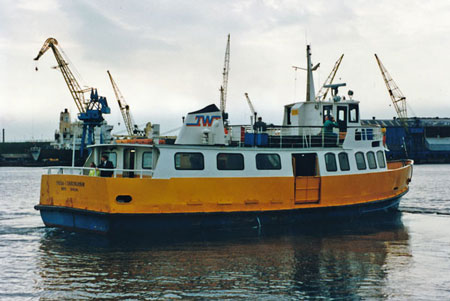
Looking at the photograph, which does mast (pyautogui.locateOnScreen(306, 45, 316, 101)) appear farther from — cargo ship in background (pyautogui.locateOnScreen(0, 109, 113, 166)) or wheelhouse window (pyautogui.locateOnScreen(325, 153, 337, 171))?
cargo ship in background (pyautogui.locateOnScreen(0, 109, 113, 166))

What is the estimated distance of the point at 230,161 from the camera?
18.6m

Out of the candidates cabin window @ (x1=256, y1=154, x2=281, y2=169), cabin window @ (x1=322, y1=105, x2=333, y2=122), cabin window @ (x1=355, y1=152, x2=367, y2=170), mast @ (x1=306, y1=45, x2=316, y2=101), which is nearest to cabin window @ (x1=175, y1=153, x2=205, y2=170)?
cabin window @ (x1=256, y1=154, x2=281, y2=169)

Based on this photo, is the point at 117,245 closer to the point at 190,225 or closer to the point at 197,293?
the point at 190,225

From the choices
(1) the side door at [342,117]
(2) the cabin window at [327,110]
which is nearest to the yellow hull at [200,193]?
(1) the side door at [342,117]

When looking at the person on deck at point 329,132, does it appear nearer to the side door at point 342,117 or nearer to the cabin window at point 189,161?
the side door at point 342,117

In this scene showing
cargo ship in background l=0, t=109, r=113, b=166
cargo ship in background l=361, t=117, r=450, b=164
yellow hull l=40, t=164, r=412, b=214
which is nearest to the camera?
yellow hull l=40, t=164, r=412, b=214

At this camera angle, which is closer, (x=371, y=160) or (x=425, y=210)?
(x=371, y=160)

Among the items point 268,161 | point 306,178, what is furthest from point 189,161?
point 306,178

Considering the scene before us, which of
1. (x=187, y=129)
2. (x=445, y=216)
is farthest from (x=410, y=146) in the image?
(x=187, y=129)

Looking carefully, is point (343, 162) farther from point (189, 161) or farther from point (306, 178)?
point (189, 161)

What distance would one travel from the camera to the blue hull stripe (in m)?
16.6

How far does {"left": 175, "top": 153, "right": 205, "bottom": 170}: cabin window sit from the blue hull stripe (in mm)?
1674

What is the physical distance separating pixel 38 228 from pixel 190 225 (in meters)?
7.19

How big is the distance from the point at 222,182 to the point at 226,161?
99 centimetres
